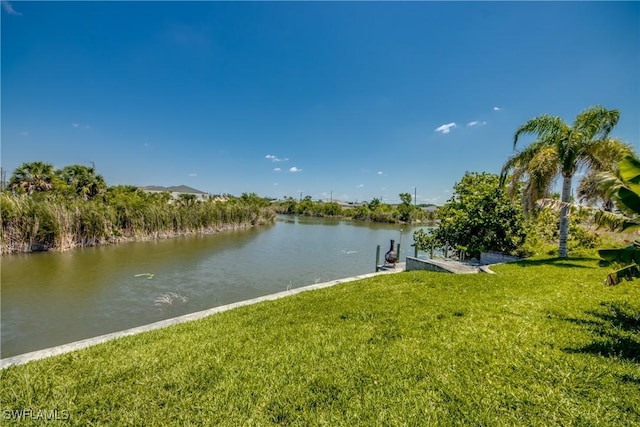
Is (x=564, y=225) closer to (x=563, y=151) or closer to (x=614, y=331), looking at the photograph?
(x=563, y=151)

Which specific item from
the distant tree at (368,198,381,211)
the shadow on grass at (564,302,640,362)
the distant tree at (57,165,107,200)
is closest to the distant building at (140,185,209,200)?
the distant tree at (57,165,107,200)

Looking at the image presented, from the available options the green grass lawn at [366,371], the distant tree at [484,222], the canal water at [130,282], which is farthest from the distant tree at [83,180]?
the distant tree at [484,222]

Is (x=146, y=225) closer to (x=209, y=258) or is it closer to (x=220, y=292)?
(x=209, y=258)

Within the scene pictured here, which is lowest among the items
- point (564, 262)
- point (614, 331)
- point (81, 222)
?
point (614, 331)

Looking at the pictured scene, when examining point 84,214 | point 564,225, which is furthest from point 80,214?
point 564,225

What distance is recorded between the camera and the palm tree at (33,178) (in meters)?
23.3

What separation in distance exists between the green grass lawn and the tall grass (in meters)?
15.1

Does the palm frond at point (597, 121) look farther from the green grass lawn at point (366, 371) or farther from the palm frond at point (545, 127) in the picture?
the green grass lawn at point (366, 371)

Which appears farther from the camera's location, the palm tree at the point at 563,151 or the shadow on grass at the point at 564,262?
the palm tree at the point at 563,151

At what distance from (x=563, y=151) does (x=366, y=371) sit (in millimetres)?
9692

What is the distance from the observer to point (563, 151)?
8656mm

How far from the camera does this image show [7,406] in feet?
8.15

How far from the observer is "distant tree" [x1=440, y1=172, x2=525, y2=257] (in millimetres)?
10391

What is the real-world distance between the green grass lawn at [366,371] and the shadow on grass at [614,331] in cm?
2
